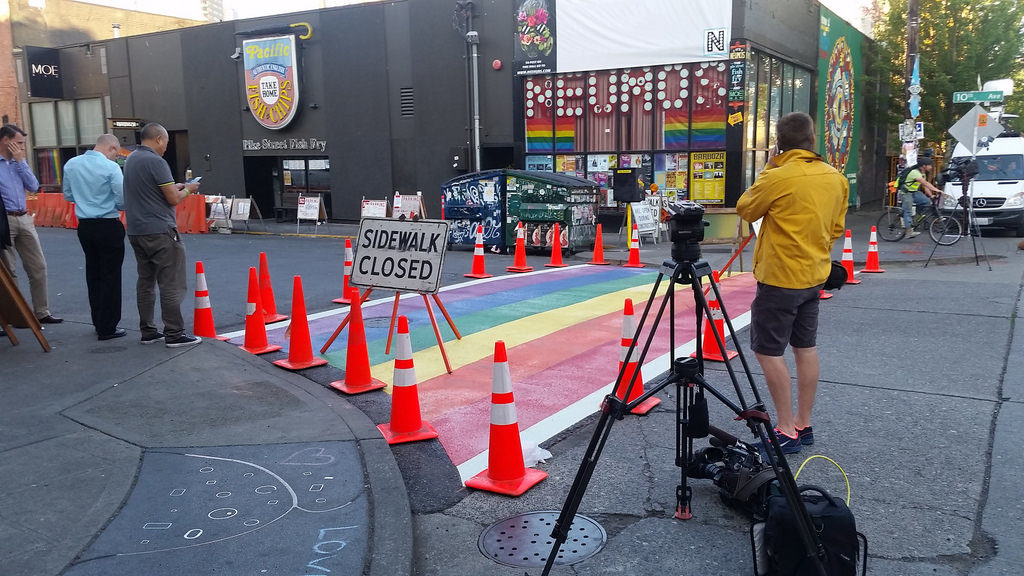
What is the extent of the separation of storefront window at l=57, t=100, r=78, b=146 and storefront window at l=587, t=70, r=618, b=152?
23371 millimetres

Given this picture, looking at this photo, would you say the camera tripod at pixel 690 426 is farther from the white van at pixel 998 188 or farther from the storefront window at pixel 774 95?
the storefront window at pixel 774 95

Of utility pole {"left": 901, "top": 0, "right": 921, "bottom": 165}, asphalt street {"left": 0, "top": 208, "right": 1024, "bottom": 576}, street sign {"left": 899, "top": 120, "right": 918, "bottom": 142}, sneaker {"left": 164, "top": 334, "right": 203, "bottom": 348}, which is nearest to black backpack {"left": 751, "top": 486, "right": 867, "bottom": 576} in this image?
asphalt street {"left": 0, "top": 208, "right": 1024, "bottom": 576}

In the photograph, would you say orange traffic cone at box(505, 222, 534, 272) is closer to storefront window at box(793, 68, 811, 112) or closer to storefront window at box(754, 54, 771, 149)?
storefront window at box(754, 54, 771, 149)

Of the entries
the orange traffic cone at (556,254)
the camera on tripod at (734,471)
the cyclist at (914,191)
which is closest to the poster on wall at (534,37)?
the orange traffic cone at (556,254)

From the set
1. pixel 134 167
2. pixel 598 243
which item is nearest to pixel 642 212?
pixel 598 243

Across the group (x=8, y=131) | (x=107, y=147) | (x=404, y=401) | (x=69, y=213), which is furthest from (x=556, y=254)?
(x=69, y=213)

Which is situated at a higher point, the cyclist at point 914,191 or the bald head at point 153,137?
the bald head at point 153,137

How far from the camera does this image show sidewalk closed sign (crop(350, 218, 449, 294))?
247 inches

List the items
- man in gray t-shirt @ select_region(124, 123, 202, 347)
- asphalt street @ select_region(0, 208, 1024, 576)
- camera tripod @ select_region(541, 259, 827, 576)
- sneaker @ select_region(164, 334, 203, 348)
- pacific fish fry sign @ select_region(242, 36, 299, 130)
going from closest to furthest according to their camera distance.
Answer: camera tripod @ select_region(541, 259, 827, 576) < asphalt street @ select_region(0, 208, 1024, 576) < man in gray t-shirt @ select_region(124, 123, 202, 347) < sneaker @ select_region(164, 334, 203, 348) < pacific fish fry sign @ select_region(242, 36, 299, 130)

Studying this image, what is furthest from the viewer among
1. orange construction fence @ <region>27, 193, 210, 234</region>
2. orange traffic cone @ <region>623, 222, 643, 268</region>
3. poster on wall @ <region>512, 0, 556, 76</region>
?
orange construction fence @ <region>27, 193, 210, 234</region>

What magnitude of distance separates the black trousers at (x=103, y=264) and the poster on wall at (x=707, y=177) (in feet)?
48.5

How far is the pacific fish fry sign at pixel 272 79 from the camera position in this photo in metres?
25.2

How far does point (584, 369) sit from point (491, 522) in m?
3.00

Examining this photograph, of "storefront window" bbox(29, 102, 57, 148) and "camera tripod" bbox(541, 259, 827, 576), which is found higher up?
"storefront window" bbox(29, 102, 57, 148)
